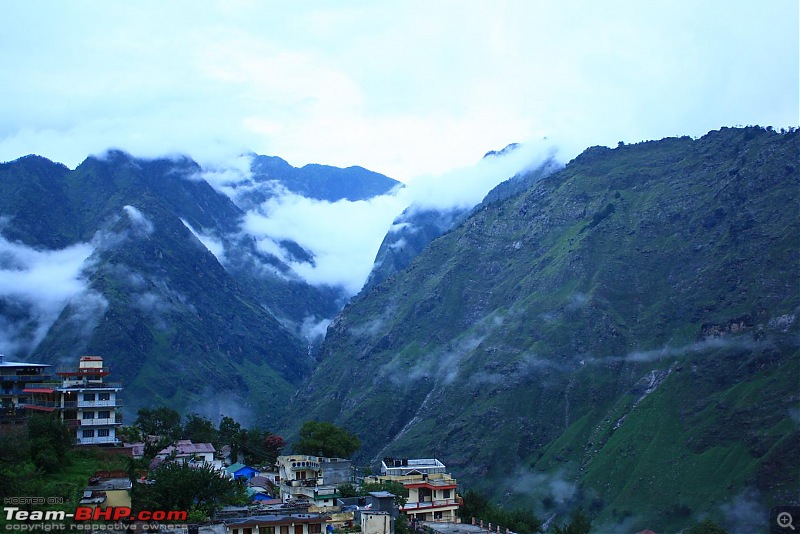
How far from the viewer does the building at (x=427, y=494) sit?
89.6 metres

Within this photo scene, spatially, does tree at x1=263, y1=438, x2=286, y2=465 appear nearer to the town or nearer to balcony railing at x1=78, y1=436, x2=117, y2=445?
the town

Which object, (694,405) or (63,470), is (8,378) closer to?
(63,470)

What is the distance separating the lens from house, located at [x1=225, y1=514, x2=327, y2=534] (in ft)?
189

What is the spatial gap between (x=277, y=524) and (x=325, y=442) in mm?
54472

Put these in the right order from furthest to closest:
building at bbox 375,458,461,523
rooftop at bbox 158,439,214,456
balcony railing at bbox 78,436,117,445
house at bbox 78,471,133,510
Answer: rooftop at bbox 158,439,214,456, building at bbox 375,458,461,523, balcony railing at bbox 78,436,117,445, house at bbox 78,471,133,510

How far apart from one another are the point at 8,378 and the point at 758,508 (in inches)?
5412

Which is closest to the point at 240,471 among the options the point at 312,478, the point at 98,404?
the point at 312,478

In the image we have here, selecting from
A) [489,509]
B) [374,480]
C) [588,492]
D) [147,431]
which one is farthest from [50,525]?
[588,492]

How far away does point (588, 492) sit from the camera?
183375 mm

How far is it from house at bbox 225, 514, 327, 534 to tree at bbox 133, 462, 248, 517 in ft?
17.5

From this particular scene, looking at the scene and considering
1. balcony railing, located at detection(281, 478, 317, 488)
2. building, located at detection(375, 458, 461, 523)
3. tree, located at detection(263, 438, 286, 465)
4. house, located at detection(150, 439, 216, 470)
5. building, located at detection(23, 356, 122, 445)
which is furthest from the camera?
tree, located at detection(263, 438, 286, 465)

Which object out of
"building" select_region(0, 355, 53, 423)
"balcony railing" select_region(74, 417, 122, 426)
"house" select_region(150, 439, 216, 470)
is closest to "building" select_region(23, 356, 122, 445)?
"balcony railing" select_region(74, 417, 122, 426)

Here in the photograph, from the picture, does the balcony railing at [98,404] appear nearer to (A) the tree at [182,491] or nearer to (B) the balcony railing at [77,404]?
(B) the balcony railing at [77,404]

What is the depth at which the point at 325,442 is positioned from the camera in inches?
4461
